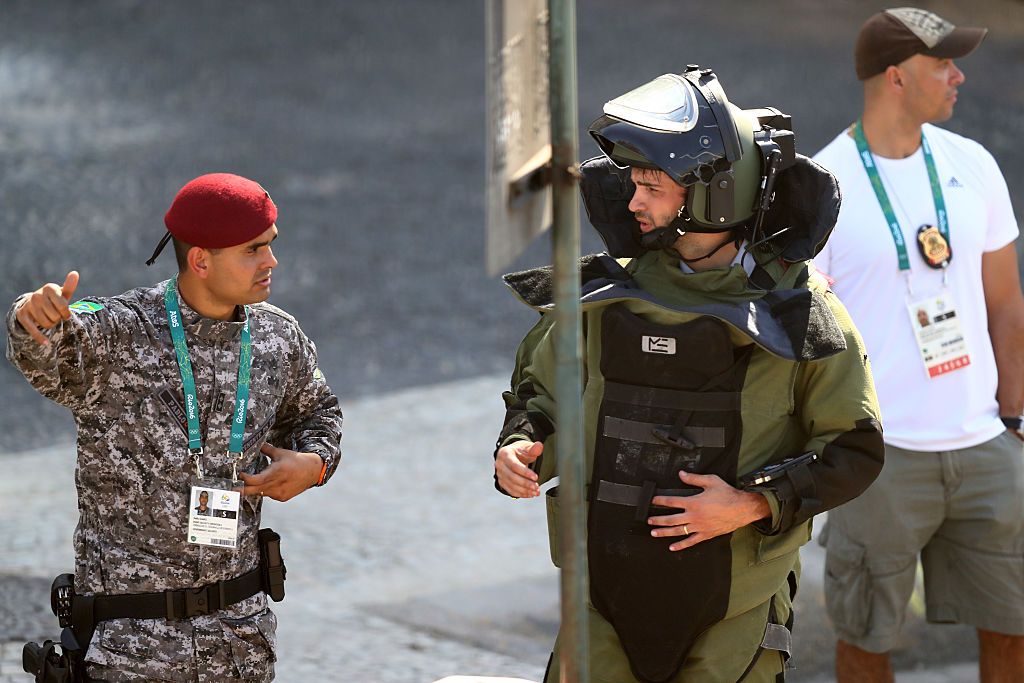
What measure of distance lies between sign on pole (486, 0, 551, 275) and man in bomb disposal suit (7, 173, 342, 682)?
3.97ft

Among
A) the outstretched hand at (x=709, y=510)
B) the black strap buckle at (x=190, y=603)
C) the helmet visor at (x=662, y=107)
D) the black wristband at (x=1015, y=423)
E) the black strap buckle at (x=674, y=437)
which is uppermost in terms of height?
the helmet visor at (x=662, y=107)

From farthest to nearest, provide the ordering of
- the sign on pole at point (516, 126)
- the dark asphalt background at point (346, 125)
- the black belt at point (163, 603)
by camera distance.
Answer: the dark asphalt background at point (346, 125)
the black belt at point (163, 603)
the sign on pole at point (516, 126)

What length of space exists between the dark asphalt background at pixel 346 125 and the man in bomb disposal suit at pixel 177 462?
3215 millimetres

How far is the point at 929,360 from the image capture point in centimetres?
479

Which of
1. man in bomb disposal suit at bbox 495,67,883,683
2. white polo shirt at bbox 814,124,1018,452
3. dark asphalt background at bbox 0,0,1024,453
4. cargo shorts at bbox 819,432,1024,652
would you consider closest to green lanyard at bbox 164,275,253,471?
man in bomb disposal suit at bbox 495,67,883,683

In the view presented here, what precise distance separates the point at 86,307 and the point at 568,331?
4.69 feet

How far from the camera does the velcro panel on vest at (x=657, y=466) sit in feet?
11.5

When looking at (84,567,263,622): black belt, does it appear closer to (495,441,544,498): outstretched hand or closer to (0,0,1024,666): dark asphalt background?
(495,441,544,498): outstretched hand

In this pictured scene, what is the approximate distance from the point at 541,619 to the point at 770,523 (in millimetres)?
2800

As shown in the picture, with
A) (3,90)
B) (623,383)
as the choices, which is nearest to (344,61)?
(3,90)

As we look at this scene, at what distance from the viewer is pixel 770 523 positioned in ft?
11.5

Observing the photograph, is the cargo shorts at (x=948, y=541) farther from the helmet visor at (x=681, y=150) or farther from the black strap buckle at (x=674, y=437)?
the helmet visor at (x=681, y=150)

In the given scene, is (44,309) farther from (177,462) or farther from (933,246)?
(933,246)

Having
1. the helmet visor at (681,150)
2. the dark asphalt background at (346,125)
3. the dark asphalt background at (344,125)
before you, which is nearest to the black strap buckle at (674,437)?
the helmet visor at (681,150)
